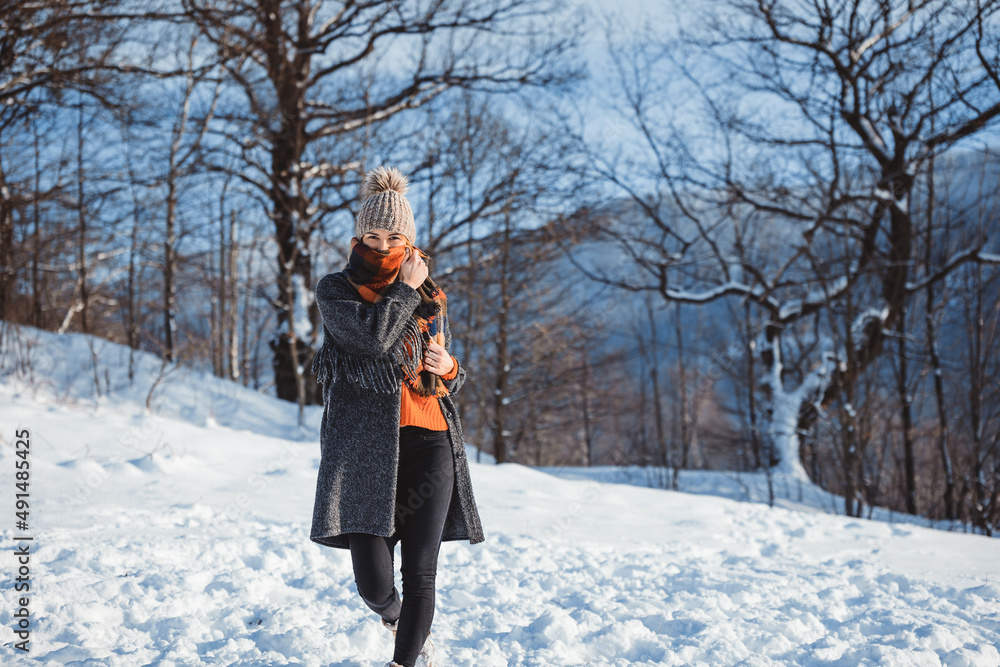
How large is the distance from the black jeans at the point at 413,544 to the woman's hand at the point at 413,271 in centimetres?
49

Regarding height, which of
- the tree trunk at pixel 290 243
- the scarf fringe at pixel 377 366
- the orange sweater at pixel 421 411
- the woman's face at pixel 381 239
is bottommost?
the orange sweater at pixel 421 411

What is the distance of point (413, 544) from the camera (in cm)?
201

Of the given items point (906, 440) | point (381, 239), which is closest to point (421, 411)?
point (381, 239)

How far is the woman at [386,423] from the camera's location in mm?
1975

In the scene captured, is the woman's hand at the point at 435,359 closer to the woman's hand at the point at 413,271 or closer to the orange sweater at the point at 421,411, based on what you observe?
the orange sweater at the point at 421,411

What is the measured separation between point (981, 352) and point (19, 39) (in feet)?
40.3

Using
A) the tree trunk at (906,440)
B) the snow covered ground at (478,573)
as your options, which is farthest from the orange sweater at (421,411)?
the tree trunk at (906,440)

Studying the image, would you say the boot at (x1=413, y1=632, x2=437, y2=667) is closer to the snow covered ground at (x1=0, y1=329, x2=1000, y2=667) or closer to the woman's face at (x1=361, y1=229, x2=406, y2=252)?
the snow covered ground at (x1=0, y1=329, x2=1000, y2=667)

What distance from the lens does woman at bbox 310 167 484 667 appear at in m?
1.97

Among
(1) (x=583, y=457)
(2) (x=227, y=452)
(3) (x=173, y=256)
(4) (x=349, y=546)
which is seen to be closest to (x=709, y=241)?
(2) (x=227, y=452)

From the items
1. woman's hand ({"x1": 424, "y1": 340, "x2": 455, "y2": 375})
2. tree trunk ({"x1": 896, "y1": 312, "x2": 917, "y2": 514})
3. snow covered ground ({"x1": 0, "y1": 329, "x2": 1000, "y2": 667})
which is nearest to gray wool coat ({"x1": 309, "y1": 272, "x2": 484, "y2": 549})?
woman's hand ({"x1": 424, "y1": 340, "x2": 455, "y2": 375})

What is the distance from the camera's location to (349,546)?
2117mm

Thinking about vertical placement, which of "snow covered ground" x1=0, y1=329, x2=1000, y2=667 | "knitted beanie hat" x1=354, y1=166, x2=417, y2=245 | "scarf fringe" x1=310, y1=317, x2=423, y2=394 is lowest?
"snow covered ground" x1=0, y1=329, x2=1000, y2=667

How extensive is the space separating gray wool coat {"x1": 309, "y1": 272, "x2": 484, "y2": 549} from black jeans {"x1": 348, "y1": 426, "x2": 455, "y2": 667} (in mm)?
81
